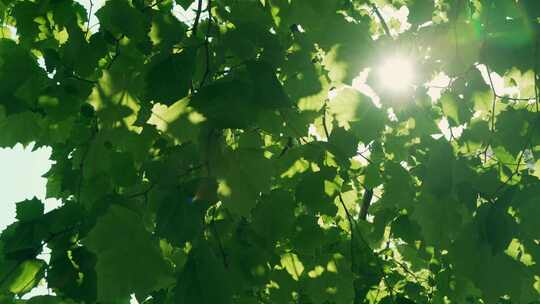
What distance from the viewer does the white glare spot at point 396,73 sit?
2111 mm

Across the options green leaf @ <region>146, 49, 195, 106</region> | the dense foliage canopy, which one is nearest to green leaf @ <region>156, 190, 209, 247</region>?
the dense foliage canopy

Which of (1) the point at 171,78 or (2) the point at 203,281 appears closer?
(2) the point at 203,281

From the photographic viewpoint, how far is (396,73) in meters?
2.24

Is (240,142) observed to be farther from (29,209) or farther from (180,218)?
(29,209)

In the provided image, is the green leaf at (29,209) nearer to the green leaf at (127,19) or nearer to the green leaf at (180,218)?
the green leaf at (127,19)

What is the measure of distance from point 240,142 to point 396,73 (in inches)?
29.8

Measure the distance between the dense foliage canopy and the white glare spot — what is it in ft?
0.12

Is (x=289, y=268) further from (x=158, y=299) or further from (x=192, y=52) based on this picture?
(x=192, y=52)

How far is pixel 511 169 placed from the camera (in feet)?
8.36

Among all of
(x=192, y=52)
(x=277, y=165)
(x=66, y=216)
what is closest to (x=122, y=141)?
(x=66, y=216)

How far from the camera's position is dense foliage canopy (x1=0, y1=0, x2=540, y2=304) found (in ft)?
4.61

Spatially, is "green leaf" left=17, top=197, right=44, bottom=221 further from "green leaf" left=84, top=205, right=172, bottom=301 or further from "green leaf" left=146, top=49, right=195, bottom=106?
"green leaf" left=146, top=49, right=195, bottom=106

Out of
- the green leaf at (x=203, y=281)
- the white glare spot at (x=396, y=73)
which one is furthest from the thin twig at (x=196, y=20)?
the green leaf at (x=203, y=281)

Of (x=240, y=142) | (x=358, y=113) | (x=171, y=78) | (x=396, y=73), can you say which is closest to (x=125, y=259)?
(x=171, y=78)
